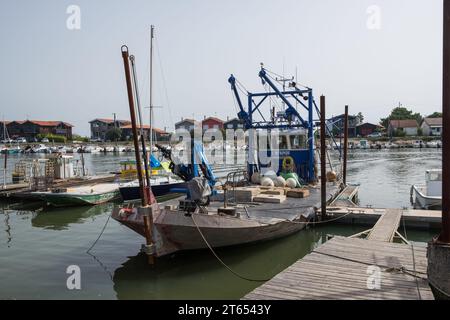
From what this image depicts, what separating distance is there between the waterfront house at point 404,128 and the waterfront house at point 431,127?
7.38 feet

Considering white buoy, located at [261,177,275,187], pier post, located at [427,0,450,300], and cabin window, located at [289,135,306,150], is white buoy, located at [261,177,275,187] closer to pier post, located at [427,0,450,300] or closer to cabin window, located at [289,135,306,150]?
cabin window, located at [289,135,306,150]

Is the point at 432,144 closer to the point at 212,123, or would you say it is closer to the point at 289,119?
the point at 212,123

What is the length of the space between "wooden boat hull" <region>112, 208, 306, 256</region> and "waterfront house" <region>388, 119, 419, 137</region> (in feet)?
349

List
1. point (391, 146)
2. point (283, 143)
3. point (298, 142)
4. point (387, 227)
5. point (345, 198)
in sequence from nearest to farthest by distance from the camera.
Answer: point (387, 227)
point (345, 198)
point (298, 142)
point (283, 143)
point (391, 146)

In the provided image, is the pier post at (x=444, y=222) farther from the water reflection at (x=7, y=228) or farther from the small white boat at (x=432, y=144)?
the small white boat at (x=432, y=144)

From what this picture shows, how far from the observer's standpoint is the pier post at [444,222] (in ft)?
20.0

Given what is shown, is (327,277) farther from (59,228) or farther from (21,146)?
(21,146)

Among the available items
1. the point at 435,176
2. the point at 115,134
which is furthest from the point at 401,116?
the point at 435,176

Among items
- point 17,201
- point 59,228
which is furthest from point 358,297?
point 17,201

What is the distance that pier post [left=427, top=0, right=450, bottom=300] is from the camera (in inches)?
241

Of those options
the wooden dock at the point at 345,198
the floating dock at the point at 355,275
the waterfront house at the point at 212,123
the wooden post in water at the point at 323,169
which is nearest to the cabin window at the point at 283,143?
the wooden dock at the point at 345,198

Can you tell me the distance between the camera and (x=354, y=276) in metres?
7.88

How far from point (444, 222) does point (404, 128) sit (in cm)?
11502

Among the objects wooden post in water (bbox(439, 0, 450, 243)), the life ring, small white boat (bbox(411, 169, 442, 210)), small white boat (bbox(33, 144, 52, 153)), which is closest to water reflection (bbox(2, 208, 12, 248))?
the life ring
